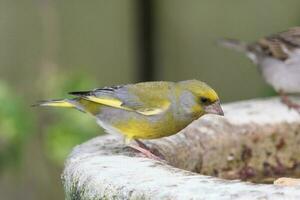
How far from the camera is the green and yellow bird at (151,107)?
11.7 feet

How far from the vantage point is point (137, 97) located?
3605 millimetres

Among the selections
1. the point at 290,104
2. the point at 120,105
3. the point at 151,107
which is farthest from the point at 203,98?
the point at 290,104

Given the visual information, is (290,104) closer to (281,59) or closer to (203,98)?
(203,98)

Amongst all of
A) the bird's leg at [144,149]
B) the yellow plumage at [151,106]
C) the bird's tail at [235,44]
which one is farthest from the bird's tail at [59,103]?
the bird's tail at [235,44]

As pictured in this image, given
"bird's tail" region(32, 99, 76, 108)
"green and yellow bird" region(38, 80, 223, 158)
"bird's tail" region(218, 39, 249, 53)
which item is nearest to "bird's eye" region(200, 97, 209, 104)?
"green and yellow bird" region(38, 80, 223, 158)

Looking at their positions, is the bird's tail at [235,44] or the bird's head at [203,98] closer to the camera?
the bird's head at [203,98]

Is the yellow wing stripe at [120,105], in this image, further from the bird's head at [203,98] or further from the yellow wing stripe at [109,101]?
the bird's head at [203,98]

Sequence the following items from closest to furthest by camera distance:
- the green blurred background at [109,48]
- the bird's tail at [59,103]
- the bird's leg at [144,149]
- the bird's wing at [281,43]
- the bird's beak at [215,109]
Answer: the bird's leg at [144,149]
the bird's beak at [215,109]
the bird's tail at [59,103]
the bird's wing at [281,43]
the green blurred background at [109,48]

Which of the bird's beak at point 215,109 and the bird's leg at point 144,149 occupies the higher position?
the bird's beak at point 215,109

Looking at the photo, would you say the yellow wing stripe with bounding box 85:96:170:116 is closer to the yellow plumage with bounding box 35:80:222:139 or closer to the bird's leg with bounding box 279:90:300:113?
the yellow plumage with bounding box 35:80:222:139

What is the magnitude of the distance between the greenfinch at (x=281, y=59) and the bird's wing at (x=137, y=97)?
1976 millimetres

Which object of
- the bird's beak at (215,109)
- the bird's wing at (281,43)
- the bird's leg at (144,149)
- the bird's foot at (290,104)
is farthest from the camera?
the bird's wing at (281,43)

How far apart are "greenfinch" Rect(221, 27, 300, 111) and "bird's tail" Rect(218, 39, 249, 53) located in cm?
15

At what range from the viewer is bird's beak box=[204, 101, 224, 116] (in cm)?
349
